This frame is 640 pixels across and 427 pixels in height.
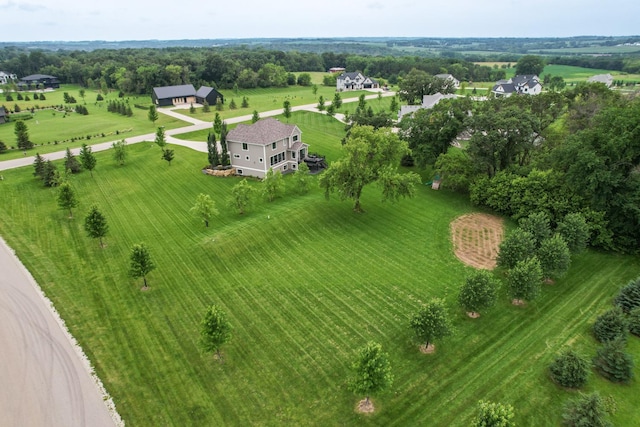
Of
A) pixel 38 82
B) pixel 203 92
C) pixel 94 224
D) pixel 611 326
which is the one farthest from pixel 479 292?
pixel 38 82

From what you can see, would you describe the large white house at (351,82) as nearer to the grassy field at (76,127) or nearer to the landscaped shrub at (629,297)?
the grassy field at (76,127)

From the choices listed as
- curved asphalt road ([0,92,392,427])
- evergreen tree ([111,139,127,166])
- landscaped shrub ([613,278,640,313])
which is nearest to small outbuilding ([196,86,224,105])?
evergreen tree ([111,139,127,166])

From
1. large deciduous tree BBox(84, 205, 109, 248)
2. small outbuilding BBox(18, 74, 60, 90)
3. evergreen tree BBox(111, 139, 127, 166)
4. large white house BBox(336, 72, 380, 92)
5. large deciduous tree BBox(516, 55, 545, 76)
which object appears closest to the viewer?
large deciduous tree BBox(84, 205, 109, 248)

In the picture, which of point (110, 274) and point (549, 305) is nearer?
point (549, 305)

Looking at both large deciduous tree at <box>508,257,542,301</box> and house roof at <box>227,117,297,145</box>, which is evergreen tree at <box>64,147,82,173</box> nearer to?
house roof at <box>227,117,297,145</box>

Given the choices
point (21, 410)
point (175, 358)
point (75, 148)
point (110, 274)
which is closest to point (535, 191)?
point (175, 358)

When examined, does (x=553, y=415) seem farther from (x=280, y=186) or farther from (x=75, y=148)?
(x=75, y=148)

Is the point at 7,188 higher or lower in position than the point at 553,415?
higher
